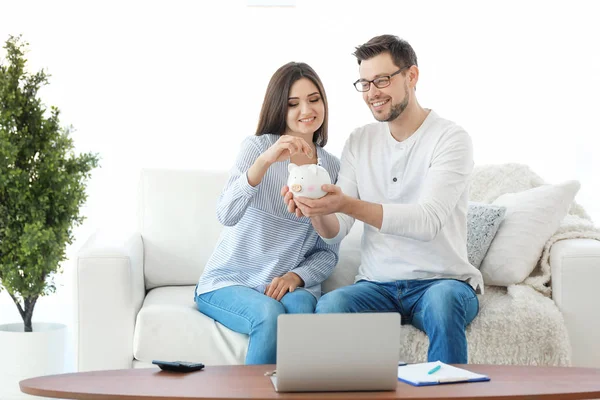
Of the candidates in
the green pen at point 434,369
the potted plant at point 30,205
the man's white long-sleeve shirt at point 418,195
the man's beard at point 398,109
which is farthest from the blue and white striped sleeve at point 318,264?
the potted plant at point 30,205

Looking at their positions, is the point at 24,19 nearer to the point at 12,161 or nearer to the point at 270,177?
the point at 12,161

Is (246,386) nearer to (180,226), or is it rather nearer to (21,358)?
(180,226)

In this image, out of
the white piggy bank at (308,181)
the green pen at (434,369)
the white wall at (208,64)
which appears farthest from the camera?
the white wall at (208,64)

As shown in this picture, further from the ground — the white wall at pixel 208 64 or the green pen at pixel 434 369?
the white wall at pixel 208 64

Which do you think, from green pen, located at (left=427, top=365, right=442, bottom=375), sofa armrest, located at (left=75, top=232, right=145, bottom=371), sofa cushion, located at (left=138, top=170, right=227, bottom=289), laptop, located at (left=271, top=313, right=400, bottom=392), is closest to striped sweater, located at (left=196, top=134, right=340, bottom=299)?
sofa armrest, located at (left=75, top=232, right=145, bottom=371)

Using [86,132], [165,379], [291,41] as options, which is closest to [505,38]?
[291,41]

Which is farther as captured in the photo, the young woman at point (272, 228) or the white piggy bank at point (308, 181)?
the young woman at point (272, 228)

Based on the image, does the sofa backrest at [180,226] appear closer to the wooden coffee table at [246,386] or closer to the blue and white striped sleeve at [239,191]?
the blue and white striped sleeve at [239,191]

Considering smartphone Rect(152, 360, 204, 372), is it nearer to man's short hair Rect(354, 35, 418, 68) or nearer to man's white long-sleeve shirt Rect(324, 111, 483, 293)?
man's white long-sleeve shirt Rect(324, 111, 483, 293)

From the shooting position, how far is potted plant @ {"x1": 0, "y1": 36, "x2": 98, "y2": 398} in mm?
2729

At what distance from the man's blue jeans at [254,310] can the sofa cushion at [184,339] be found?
4 cm

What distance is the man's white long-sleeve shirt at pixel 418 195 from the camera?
85.0 inches

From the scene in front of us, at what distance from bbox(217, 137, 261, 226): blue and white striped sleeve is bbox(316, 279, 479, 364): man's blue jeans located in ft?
1.22

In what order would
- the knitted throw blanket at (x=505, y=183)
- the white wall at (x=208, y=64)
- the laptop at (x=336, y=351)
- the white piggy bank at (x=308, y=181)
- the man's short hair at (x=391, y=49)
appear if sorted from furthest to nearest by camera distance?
1. the white wall at (x=208, y=64)
2. the knitted throw blanket at (x=505, y=183)
3. the man's short hair at (x=391, y=49)
4. the white piggy bank at (x=308, y=181)
5. the laptop at (x=336, y=351)
